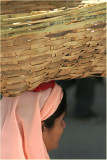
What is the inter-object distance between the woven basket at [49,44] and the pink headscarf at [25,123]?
10.3 inches

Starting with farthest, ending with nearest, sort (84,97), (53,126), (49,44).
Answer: (84,97)
(53,126)
(49,44)

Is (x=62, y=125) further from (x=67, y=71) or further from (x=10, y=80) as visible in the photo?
(x=10, y=80)

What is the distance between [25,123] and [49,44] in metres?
0.56

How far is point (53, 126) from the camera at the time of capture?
170 centimetres

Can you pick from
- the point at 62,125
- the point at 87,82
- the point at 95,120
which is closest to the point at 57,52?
the point at 62,125

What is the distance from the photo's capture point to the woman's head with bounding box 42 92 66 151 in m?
1.65

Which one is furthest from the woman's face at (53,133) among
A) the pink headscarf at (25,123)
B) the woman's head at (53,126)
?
the pink headscarf at (25,123)

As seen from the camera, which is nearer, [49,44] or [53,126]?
[49,44]

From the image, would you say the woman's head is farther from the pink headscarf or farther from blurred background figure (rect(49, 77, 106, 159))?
blurred background figure (rect(49, 77, 106, 159))

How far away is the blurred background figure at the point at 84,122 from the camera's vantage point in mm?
2201

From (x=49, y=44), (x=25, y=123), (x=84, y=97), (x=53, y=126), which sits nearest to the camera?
(x=49, y=44)

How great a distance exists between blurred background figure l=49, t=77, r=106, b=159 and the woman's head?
477 mm

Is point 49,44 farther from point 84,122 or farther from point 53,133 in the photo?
point 84,122

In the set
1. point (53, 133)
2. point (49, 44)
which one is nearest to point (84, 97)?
point (53, 133)
